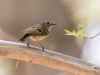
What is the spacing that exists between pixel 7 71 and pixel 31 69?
19cm

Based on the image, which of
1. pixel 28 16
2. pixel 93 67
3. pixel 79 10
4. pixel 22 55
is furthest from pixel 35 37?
pixel 79 10

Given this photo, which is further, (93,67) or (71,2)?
(71,2)

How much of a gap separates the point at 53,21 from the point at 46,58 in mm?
1050

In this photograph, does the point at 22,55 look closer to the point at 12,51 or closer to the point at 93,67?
the point at 12,51

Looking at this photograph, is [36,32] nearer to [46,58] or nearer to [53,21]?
[46,58]

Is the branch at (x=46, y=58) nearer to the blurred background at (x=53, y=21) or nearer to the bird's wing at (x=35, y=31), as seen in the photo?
the bird's wing at (x=35, y=31)

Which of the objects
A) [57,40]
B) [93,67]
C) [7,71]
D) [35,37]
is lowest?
[7,71]

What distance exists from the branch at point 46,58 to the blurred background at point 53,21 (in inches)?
33.9

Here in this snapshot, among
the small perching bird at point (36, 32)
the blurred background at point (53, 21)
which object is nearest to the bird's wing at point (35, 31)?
the small perching bird at point (36, 32)

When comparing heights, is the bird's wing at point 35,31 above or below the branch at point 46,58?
above

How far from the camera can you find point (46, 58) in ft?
3.67

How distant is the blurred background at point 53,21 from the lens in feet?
6.69

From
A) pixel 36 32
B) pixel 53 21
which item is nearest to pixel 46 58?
pixel 36 32

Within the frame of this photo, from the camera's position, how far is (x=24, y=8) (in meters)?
2.06
